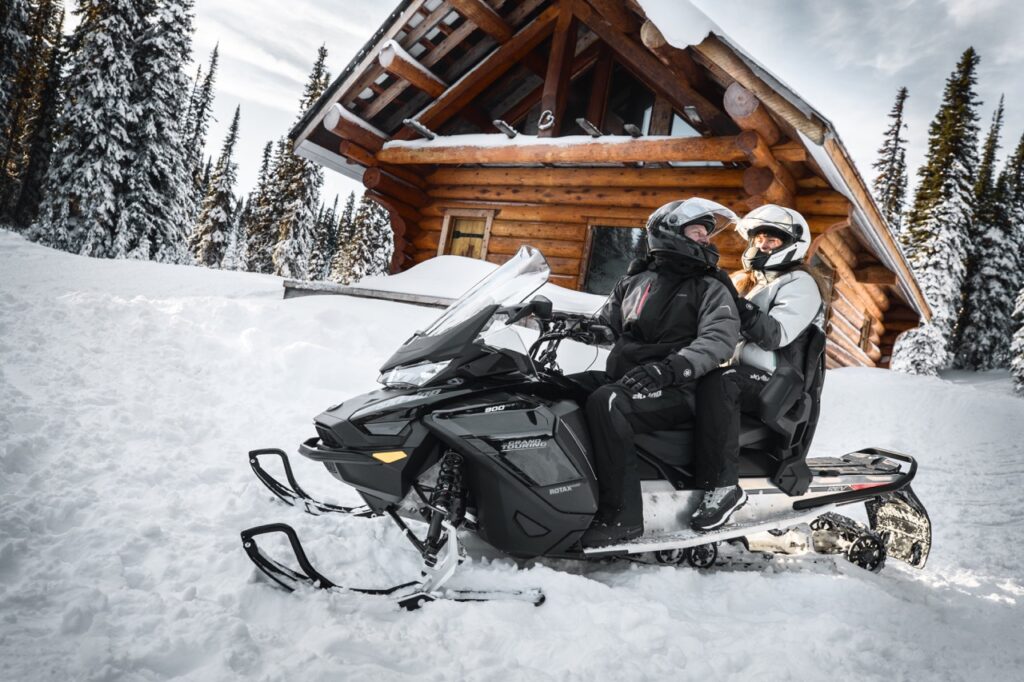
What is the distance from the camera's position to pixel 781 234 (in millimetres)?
3201

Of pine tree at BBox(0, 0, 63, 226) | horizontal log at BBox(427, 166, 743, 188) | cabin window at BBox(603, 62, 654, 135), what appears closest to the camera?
horizontal log at BBox(427, 166, 743, 188)

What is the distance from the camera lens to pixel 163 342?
16.8ft

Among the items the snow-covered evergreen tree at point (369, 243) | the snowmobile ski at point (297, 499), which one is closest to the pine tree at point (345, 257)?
the snow-covered evergreen tree at point (369, 243)

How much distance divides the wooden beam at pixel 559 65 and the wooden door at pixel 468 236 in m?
2.13

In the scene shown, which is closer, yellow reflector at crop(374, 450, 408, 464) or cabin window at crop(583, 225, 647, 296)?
yellow reflector at crop(374, 450, 408, 464)

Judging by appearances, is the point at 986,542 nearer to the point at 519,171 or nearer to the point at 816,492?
the point at 816,492

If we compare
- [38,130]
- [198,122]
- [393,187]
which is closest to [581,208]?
[393,187]

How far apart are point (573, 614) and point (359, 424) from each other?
1067mm

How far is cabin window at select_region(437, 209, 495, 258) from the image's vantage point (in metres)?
9.25

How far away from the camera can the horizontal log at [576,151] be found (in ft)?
20.7

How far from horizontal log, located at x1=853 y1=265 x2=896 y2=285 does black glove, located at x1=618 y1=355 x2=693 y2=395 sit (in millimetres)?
9852

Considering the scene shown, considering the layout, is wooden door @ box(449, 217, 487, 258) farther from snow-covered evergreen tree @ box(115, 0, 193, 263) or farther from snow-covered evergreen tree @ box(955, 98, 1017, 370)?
snow-covered evergreen tree @ box(955, 98, 1017, 370)

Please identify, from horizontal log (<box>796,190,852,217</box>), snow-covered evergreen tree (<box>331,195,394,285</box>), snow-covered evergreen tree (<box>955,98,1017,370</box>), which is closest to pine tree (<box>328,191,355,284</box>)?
snow-covered evergreen tree (<box>331,195,394,285</box>)

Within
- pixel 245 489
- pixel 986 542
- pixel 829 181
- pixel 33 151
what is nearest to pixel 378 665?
pixel 245 489
